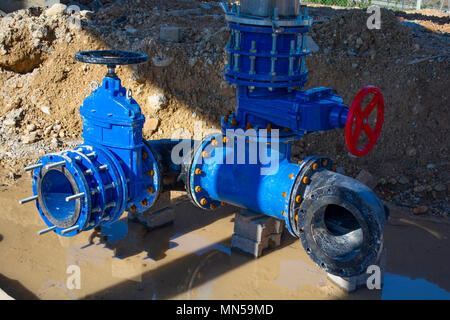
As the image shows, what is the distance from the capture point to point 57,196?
4.65 m

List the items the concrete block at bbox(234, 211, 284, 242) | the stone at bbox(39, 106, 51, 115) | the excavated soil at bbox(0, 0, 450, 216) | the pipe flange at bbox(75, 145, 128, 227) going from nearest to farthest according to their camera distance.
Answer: the pipe flange at bbox(75, 145, 128, 227), the concrete block at bbox(234, 211, 284, 242), the excavated soil at bbox(0, 0, 450, 216), the stone at bbox(39, 106, 51, 115)

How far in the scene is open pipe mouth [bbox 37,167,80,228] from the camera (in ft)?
14.7

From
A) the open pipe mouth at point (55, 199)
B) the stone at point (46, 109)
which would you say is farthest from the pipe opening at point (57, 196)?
the stone at point (46, 109)

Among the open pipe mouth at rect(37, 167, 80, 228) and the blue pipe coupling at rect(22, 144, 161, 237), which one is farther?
the open pipe mouth at rect(37, 167, 80, 228)

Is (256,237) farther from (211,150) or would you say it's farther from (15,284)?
(15,284)

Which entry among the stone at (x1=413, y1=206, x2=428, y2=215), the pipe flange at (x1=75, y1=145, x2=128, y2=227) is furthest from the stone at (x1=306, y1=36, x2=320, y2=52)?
the pipe flange at (x1=75, y1=145, x2=128, y2=227)

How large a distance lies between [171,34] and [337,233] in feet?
13.2

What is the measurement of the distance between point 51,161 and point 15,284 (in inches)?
43.4

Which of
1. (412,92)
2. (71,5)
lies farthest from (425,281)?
(71,5)

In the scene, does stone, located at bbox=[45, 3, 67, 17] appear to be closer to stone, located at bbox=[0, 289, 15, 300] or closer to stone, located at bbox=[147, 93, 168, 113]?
stone, located at bbox=[147, 93, 168, 113]

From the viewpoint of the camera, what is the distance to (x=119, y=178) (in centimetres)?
444

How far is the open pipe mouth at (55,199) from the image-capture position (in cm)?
449

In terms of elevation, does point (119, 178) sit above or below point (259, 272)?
above

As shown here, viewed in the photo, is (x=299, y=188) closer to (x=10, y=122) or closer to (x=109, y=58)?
(x=109, y=58)
